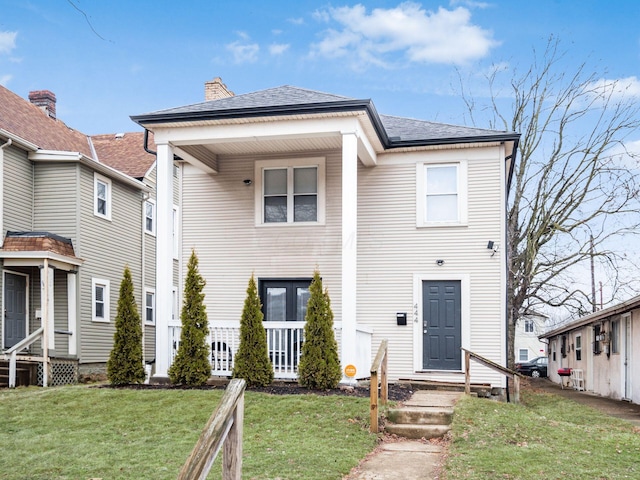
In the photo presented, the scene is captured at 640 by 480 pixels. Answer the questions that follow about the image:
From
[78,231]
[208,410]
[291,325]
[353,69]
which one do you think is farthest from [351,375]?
[353,69]

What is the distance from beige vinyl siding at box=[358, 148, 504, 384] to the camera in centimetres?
1350

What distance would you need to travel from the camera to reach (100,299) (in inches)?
752

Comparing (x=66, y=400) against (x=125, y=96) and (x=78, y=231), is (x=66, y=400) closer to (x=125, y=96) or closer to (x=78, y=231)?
(x=78, y=231)

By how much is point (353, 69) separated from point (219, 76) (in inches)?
247

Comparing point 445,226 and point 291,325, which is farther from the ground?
point 445,226

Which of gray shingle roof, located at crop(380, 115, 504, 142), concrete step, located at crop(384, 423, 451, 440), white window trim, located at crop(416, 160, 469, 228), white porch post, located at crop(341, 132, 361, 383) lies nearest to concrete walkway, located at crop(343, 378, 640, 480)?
concrete step, located at crop(384, 423, 451, 440)

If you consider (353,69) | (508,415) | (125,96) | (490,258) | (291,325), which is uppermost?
(353,69)

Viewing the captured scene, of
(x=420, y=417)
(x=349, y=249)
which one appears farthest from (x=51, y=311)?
(x=420, y=417)

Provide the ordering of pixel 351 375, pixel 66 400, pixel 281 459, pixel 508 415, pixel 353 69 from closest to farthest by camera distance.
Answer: pixel 281 459
pixel 508 415
pixel 66 400
pixel 351 375
pixel 353 69

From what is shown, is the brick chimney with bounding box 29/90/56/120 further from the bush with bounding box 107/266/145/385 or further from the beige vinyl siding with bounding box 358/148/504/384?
the beige vinyl siding with bounding box 358/148/504/384

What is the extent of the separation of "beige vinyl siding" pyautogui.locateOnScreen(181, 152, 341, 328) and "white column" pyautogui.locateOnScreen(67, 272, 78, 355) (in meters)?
4.22

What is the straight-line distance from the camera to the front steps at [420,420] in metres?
8.61

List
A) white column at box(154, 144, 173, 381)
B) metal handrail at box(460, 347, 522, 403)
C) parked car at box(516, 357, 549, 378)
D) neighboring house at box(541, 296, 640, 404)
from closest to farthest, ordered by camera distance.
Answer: metal handrail at box(460, 347, 522, 403) < white column at box(154, 144, 173, 381) < neighboring house at box(541, 296, 640, 404) < parked car at box(516, 357, 549, 378)

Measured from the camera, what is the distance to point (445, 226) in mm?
13742
